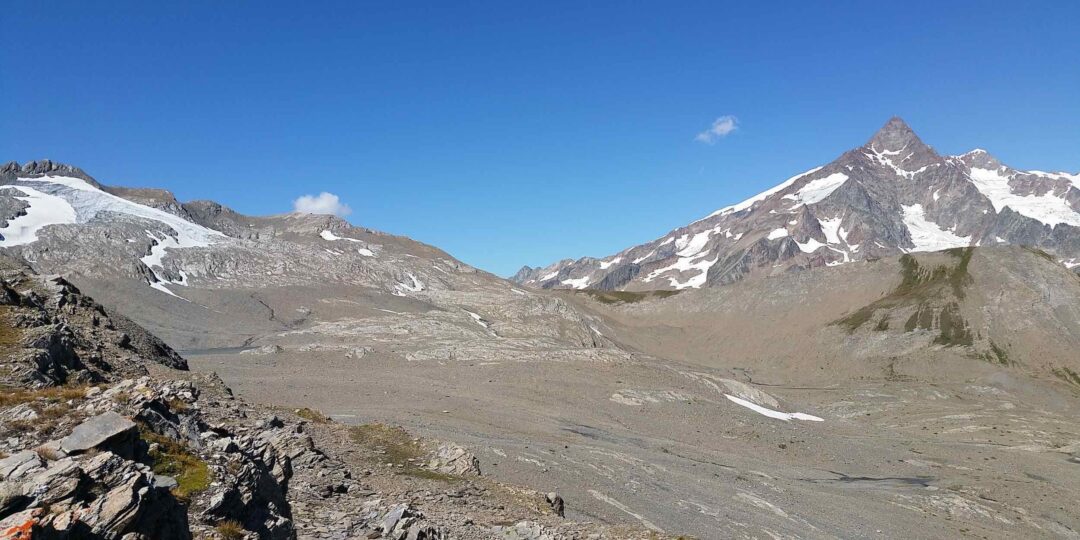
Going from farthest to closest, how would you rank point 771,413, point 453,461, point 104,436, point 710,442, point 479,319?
point 479,319
point 771,413
point 710,442
point 453,461
point 104,436

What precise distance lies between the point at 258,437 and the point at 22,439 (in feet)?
28.1

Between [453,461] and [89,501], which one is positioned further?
[453,461]

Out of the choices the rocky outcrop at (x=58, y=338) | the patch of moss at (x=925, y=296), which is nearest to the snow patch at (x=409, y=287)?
the patch of moss at (x=925, y=296)

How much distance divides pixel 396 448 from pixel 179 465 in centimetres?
1322

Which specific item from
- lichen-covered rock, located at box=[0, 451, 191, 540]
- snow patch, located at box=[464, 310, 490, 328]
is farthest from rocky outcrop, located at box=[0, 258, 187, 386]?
snow patch, located at box=[464, 310, 490, 328]

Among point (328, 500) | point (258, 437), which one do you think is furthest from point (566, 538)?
point (258, 437)

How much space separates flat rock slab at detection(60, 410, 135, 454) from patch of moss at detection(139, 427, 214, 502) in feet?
3.80

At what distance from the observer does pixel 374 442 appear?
2458cm

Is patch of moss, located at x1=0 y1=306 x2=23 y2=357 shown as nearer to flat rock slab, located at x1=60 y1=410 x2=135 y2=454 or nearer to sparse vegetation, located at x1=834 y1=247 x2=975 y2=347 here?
flat rock slab, located at x1=60 y1=410 x2=135 y2=454

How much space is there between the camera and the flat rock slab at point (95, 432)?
962cm

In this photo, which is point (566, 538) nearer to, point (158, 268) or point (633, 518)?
point (633, 518)

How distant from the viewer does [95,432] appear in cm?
1010

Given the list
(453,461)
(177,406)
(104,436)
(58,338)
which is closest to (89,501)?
(104,436)

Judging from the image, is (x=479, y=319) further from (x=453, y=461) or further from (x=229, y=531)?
(x=229, y=531)
